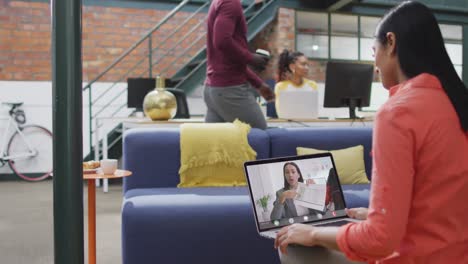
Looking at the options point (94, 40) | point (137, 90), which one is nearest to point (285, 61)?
point (137, 90)

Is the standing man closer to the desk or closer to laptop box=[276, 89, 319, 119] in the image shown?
laptop box=[276, 89, 319, 119]

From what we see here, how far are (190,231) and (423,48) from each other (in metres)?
1.42

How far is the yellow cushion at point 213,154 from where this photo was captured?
104 inches

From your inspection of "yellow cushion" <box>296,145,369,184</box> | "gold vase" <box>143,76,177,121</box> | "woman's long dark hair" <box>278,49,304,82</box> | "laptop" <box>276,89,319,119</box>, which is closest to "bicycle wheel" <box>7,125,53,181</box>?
"woman's long dark hair" <box>278,49,304,82</box>

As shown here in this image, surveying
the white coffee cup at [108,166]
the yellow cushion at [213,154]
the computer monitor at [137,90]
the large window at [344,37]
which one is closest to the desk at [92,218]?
the white coffee cup at [108,166]

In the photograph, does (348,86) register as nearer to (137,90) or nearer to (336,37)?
(137,90)

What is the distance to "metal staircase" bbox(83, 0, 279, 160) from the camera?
6348mm

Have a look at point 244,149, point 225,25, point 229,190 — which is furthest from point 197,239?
point 225,25

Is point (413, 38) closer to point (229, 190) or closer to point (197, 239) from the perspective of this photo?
point (197, 239)

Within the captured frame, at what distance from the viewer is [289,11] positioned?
23.3ft

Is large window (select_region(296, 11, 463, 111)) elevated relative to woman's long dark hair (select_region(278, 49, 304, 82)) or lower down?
elevated

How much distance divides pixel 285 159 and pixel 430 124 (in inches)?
25.4

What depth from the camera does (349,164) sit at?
2.78m

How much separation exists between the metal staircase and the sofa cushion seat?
4218 millimetres
